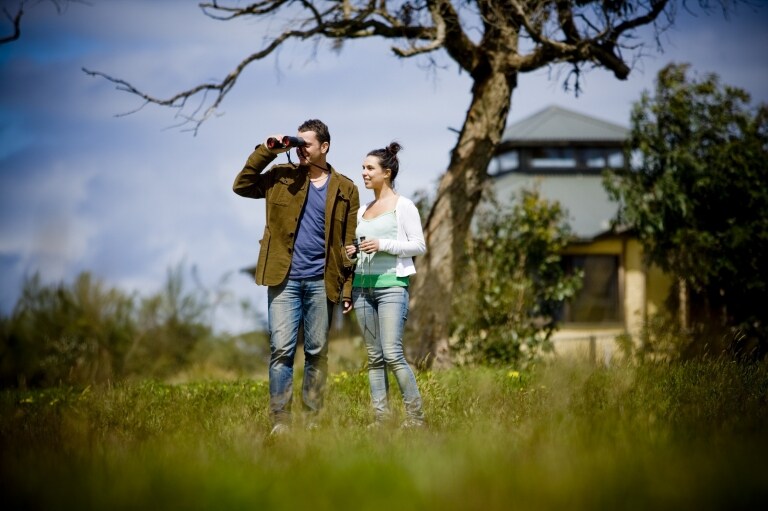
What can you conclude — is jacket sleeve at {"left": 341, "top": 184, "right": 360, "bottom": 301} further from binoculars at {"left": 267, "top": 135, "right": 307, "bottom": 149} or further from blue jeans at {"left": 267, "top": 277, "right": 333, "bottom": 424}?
binoculars at {"left": 267, "top": 135, "right": 307, "bottom": 149}

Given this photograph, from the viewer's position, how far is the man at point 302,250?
202 inches

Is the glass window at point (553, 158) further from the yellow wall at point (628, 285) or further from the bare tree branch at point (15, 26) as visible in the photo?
the bare tree branch at point (15, 26)

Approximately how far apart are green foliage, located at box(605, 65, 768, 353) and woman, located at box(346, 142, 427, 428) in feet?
27.7

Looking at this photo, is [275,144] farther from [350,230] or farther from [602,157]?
[602,157]

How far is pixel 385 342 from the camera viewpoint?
502 centimetres

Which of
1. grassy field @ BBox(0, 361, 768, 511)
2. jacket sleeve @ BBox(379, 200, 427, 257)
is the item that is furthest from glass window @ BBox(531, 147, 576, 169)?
jacket sleeve @ BBox(379, 200, 427, 257)

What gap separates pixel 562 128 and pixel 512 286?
12691 mm

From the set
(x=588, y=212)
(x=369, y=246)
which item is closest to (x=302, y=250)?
(x=369, y=246)

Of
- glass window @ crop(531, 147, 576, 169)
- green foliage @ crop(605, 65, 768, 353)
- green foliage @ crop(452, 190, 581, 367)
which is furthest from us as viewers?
glass window @ crop(531, 147, 576, 169)

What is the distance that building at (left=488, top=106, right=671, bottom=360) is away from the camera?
17.8 metres

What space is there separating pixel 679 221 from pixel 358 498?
1226 centimetres

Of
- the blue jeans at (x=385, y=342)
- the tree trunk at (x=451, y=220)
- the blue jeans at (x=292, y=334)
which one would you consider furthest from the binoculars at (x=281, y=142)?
the tree trunk at (x=451, y=220)

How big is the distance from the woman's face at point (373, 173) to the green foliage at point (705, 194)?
27.7 ft

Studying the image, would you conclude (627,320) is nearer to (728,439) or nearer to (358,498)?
(728,439)
